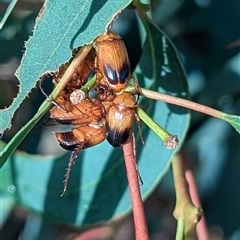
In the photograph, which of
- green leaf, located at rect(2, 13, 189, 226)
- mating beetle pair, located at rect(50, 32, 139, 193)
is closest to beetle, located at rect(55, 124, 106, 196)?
mating beetle pair, located at rect(50, 32, 139, 193)

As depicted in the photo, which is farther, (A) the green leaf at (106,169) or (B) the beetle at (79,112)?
Result: (A) the green leaf at (106,169)

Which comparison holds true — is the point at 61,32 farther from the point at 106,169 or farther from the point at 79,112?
the point at 106,169

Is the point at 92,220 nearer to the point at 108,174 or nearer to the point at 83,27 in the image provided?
the point at 108,174

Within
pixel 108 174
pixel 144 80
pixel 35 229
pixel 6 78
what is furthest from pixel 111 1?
pixel 35 229

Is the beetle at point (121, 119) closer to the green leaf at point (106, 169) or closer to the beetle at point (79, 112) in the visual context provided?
the beetle at point (79, 112)

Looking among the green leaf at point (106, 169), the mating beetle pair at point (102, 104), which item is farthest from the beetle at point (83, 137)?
the green leaf at point (106, 169)

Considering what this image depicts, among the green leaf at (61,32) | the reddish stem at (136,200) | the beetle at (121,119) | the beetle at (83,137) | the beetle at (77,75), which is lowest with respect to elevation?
the reddish stem at (136,200)
